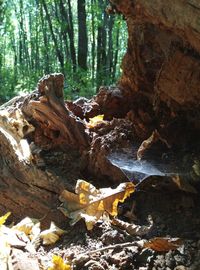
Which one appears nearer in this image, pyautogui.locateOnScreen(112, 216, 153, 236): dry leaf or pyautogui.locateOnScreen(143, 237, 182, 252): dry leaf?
pyautogui.locateOnScreen(143, 237, 182, 252): dry leaf

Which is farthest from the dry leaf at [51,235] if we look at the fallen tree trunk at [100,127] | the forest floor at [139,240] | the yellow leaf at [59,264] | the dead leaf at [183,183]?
the dead leaf at [183,183]

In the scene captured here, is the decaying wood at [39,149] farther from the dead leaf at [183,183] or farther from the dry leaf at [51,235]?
the dead leaf at [183,183]

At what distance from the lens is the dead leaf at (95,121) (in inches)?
101

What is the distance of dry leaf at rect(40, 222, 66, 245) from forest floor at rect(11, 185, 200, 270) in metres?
0.03

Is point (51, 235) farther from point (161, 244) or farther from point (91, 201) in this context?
point (161, 244)

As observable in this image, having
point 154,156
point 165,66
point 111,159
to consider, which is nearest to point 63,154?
point 111,159

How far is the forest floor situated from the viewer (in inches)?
61.9

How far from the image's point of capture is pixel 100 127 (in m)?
2.52

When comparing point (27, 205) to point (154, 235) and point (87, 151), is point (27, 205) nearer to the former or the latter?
point (87, 151)

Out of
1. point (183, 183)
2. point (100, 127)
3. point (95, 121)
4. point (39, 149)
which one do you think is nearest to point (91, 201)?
point (183, 183)

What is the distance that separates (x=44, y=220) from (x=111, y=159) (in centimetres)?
52

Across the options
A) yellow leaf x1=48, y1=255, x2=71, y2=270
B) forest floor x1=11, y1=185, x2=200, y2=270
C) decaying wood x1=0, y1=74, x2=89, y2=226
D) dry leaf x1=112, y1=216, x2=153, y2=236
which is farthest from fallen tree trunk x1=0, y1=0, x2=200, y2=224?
yellow leaf x1=48, y1=255, x2=71, y2=270

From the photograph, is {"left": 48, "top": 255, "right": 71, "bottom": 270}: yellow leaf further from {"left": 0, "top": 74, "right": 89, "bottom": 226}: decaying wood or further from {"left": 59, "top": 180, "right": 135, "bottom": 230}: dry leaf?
{"left": 0, "top": 74, "right": 89, "bottom": 226}: decaying wood

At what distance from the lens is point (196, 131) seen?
2252 mm
